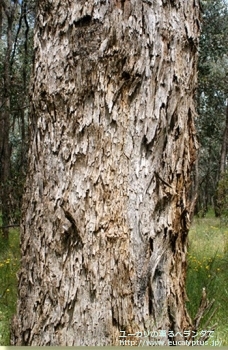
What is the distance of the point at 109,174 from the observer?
4.92 ft

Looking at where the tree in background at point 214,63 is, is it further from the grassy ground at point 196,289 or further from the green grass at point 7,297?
the green grass at point 7,297

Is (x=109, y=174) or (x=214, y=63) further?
(x=214, y=63)

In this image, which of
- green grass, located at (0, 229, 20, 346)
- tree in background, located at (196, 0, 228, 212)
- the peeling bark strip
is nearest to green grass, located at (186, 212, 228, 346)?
the peeling bark strip

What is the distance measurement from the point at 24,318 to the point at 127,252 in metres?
0.44

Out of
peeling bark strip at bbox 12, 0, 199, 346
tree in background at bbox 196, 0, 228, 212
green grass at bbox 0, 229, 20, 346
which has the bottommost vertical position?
green grass at bbox 0, 229, 20, 346

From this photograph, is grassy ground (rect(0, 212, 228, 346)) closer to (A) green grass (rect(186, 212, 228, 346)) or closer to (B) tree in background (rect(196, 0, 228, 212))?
(A) green grass (rect(186, 212, 228, 346))

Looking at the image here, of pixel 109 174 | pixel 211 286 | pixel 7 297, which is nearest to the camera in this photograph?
pixel 109 174

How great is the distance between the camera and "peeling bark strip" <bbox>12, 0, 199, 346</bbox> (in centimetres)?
149

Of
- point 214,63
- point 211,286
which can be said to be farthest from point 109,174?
point 214,63

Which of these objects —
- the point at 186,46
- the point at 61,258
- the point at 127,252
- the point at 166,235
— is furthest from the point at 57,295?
the point at 186,46

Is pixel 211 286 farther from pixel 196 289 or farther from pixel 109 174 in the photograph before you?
pixel 109 174

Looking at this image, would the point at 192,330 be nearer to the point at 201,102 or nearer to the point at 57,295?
the point at 57,295

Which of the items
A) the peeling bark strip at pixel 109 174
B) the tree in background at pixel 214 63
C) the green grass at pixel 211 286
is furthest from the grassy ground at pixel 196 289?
the tree in background at pixel 214 63

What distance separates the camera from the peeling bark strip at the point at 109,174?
1.49 meters
